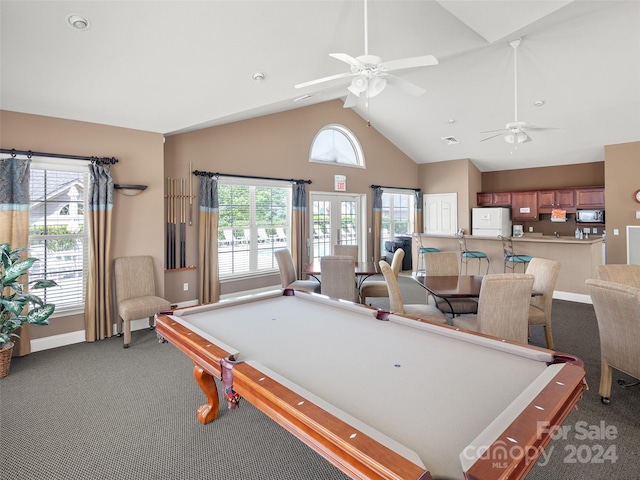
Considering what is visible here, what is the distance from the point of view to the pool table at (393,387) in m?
1.03

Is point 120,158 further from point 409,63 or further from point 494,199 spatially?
point 494,199

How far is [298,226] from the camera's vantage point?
6.66m

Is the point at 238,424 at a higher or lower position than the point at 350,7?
lower

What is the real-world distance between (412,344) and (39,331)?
419cm

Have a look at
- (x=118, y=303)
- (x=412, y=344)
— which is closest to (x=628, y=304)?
(x=412, y=344)

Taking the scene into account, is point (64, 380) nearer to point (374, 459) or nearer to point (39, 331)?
point (39, 331)

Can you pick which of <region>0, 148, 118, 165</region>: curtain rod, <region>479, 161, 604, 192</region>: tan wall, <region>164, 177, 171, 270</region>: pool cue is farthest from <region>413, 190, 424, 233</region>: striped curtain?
<region>0, 148, 118, 165</region>: curtain rod

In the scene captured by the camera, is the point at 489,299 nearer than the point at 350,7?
Yes

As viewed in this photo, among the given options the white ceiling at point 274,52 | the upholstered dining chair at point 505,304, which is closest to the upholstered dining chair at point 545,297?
the upholstered dining chair at point 505,304

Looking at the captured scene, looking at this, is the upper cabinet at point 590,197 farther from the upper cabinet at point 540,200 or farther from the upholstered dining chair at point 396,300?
the upholstered dining chair at point 396,300

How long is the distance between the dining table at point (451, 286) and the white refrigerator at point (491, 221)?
4.56 m

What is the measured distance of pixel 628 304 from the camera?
2.40 metres

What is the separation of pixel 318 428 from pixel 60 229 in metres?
4.28

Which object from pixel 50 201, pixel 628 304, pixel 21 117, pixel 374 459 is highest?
pixel 21 117
